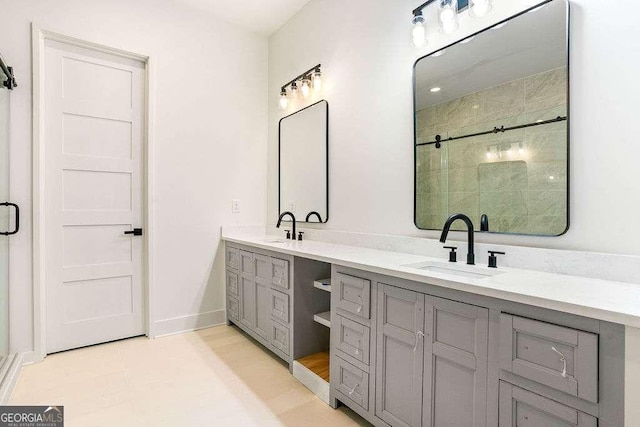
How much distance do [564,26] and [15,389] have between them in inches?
134

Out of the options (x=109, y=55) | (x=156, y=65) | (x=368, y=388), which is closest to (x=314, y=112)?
(x=156, y=65)

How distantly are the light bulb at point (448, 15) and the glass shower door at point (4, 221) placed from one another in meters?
2.72

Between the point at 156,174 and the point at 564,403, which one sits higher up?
the point at 156,174

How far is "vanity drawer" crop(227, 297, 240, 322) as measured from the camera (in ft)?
9.73

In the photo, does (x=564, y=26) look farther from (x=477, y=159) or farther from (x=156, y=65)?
(x=156, y=65)

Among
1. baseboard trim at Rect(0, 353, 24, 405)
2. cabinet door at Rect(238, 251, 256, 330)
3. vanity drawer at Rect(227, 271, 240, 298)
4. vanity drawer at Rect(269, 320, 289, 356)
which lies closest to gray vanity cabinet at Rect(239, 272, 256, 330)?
cabinet door at Rect(238, 251, 256, 330)

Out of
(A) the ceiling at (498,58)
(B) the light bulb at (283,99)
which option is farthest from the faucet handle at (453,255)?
(B) the light bulb at (283,99)

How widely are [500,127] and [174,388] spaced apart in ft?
7.53

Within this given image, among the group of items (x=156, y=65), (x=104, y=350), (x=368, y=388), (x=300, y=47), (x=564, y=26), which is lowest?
(x=104, y=350)

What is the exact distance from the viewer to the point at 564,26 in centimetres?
143

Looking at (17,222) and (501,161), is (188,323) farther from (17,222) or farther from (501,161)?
(501,161)

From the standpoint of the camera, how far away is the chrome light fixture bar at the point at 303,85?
9.16 ft

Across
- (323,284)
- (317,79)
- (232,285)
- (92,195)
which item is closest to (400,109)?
(317,79)

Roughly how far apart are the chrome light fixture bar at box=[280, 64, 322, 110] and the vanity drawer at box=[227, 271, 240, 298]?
5.15 feet
